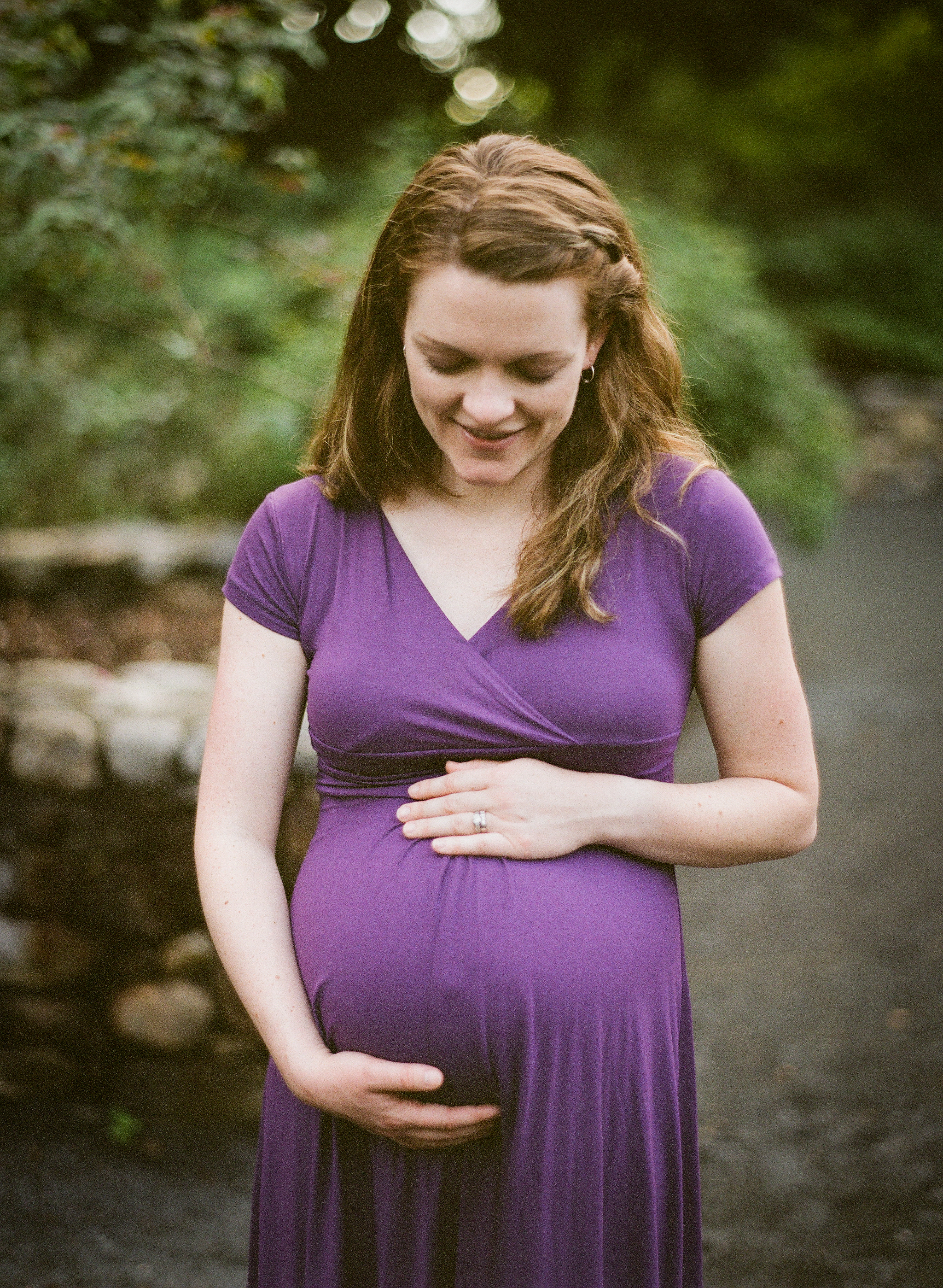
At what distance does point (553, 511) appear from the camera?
1.58 meters

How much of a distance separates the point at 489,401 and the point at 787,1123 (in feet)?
8.27

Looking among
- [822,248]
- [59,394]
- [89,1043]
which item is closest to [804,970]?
[89,1043]

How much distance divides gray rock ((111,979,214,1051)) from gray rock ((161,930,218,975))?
0.04m

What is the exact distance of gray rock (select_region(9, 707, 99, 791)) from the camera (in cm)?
300

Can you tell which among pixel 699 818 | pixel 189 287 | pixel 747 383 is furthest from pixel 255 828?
pixel 189 287

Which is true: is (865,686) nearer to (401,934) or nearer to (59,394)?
(59,394)

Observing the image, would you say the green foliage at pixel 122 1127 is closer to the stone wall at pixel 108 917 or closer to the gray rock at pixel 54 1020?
the stone wall at pixel 108 917

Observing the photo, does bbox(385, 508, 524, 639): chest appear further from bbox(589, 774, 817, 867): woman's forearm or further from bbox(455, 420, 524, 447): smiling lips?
bbox(589, 774, 817, 867): woman's forearm

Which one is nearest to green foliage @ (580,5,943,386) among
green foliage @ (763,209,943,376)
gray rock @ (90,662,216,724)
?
green foliage @ (763,209,943,376)

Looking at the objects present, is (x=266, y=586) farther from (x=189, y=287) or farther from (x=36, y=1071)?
(x=189, y=287)

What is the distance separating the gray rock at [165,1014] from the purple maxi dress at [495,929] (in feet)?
4.97

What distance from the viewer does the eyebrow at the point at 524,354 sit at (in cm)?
141

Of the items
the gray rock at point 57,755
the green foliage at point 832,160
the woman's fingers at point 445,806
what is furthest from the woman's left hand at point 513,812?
the green foliage at point 832,160

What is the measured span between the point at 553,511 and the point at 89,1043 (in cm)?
238
